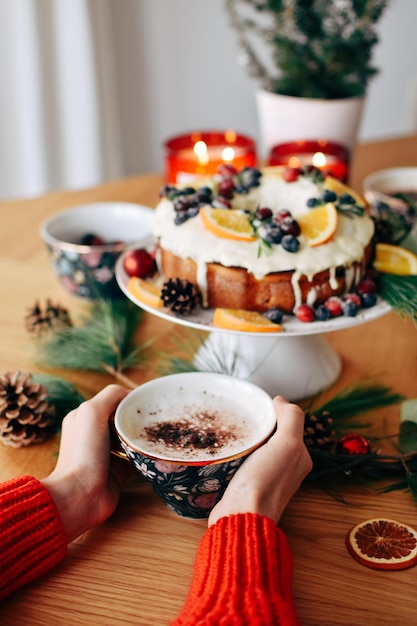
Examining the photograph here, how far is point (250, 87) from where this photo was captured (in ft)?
9.17

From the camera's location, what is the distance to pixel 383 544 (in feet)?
2.55

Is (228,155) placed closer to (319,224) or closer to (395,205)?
(395,205)

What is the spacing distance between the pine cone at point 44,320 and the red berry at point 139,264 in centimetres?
16

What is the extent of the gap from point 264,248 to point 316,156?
0.54 meters

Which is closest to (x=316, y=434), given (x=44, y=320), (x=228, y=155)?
(x=44, y=320)

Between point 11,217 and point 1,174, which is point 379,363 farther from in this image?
point 1,174

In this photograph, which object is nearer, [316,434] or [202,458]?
[202,458]

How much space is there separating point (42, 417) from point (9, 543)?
26 centimetres

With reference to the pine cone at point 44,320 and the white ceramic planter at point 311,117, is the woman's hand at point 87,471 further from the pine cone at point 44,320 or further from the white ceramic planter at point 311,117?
the white ceramic planter at point 311,117

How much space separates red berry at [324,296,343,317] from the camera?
0.98 m

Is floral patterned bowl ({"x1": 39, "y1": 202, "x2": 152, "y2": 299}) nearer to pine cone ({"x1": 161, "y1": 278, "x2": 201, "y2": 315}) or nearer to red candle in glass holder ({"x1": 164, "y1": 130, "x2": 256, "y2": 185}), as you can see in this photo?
red candle in glass holder ({"x1": 164, "y1": 130, "x2": 256, "y2": 185})

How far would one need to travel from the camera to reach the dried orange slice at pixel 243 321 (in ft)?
3.08

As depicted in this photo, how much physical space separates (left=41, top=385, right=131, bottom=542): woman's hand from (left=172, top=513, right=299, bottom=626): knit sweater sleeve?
15cm

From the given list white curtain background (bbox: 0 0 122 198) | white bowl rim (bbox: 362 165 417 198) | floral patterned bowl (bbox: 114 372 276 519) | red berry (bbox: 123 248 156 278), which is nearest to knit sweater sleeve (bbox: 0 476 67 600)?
floral patterned bowl (bbox: 114 372 276 519)
